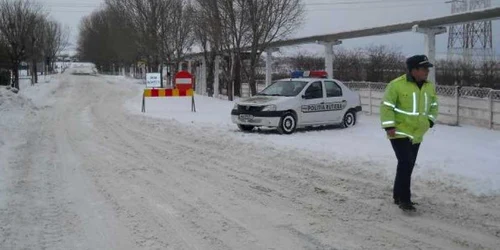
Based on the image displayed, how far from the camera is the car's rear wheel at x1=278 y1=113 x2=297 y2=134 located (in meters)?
14.6

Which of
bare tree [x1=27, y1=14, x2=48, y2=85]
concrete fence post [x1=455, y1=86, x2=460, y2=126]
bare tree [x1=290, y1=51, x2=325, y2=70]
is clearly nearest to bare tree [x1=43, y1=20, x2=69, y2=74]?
bare tree [x1=27, y1=14, x2=48, y2=85]

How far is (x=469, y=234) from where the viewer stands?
18.4ft

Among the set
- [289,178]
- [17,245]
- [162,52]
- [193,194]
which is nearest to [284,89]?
[289,178]

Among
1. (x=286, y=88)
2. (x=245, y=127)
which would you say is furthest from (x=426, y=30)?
(x=245, y=127)

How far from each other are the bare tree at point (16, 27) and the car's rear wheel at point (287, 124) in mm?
28853

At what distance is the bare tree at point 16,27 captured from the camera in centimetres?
3909

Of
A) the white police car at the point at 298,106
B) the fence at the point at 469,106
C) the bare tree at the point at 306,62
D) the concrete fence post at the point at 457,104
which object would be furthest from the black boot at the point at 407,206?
the bare tree at the point at 306,62

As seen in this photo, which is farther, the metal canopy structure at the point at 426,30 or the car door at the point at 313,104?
the metal canopy structure at the point at 426,30

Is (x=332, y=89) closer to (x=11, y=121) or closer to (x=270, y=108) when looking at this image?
(x=270, y=108)

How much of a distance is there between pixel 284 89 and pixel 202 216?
9.72 m

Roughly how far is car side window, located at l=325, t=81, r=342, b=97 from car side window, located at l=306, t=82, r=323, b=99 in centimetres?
26

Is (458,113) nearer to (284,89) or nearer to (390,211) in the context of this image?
(284,89)

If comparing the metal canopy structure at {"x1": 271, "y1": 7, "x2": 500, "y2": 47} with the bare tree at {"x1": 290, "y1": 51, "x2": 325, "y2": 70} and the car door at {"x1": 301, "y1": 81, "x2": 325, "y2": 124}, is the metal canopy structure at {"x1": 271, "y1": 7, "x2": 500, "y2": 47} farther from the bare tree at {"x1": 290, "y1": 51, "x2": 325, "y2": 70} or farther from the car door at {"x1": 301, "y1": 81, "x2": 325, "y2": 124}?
the bare tree at {"x1": 290, "y1": 51, "x2": 325, "y2": 70}

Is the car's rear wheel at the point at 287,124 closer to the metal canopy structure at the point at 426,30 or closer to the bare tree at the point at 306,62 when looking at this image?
the metal canopy structure at the point at 426,30
